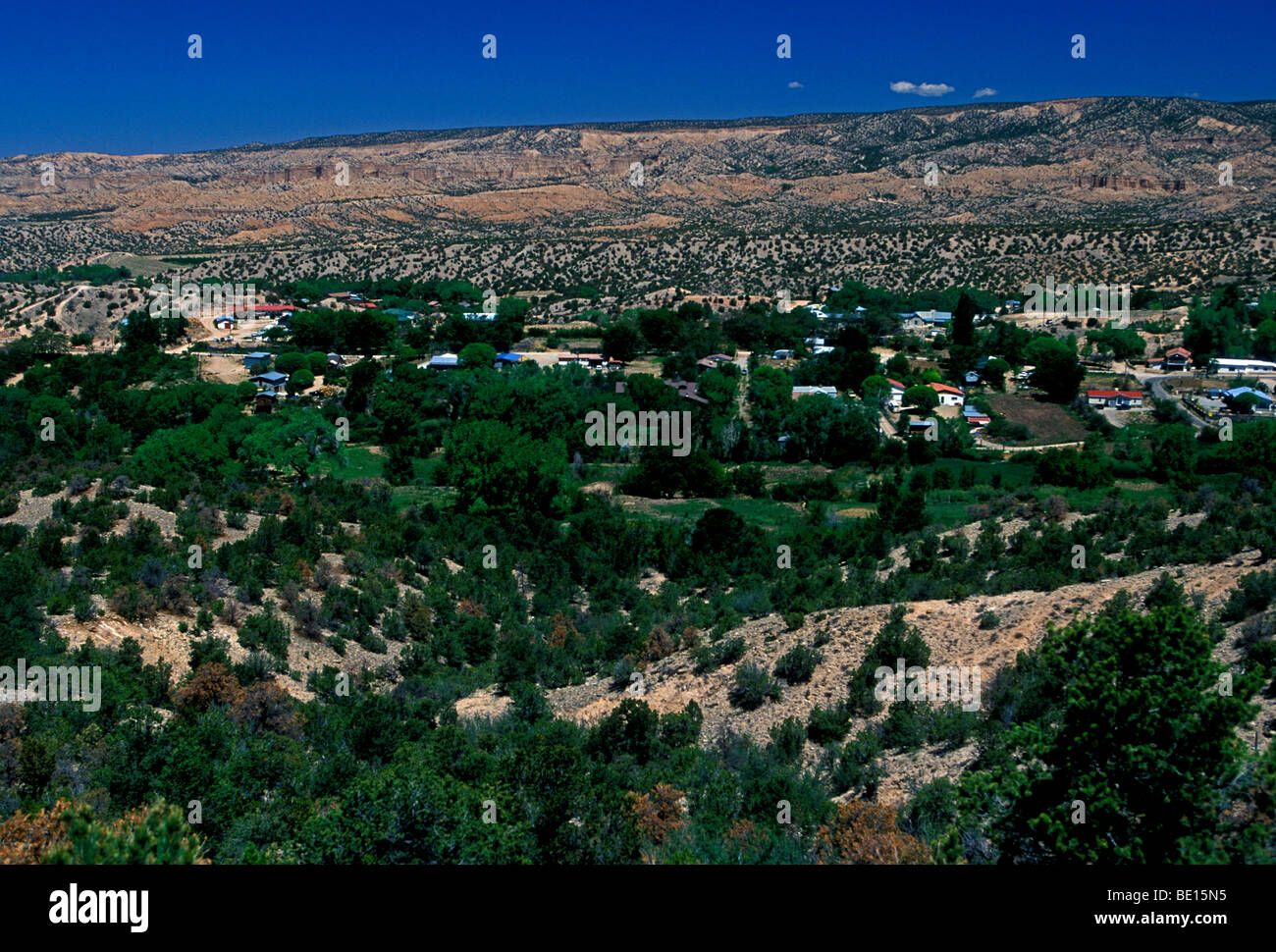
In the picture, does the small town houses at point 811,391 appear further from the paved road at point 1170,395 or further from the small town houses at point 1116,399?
the paved road at point 1170,395

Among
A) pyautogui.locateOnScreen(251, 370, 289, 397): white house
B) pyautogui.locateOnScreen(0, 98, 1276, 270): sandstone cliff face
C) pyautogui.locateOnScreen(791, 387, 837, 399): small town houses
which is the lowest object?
pyautogui.locateOnScreen(791, 387, 837, 399): small town houses

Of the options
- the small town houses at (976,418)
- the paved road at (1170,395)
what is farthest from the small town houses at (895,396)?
the paved road at (1170,395)

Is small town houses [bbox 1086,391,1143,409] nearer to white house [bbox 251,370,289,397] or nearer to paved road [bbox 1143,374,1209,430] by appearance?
paved road [bbox 1143,374,1209,430]

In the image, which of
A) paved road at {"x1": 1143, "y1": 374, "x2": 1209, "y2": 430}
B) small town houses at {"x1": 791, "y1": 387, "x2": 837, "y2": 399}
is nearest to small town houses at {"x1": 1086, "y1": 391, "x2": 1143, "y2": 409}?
paved road at {"x1": 1143, "y1": 374, "x2": 1209, "y2": 430}

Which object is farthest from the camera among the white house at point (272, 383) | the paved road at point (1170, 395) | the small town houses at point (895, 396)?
the white house at point (272, 383)

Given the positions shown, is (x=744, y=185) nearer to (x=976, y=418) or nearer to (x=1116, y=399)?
(x=1116, y=399)

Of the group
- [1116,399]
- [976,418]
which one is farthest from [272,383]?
[1116,399]

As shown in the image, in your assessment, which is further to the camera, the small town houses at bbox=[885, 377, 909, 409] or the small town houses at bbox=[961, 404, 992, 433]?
the small town houses at bbox=[885, 377, 909, 409]

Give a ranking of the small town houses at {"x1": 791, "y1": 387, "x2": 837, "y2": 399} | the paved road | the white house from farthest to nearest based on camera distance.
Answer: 1. the white house
2. the small town houses at {"x1": 791, "y1": 387, "x2": 837, "y2": 399}
3. the paved road
